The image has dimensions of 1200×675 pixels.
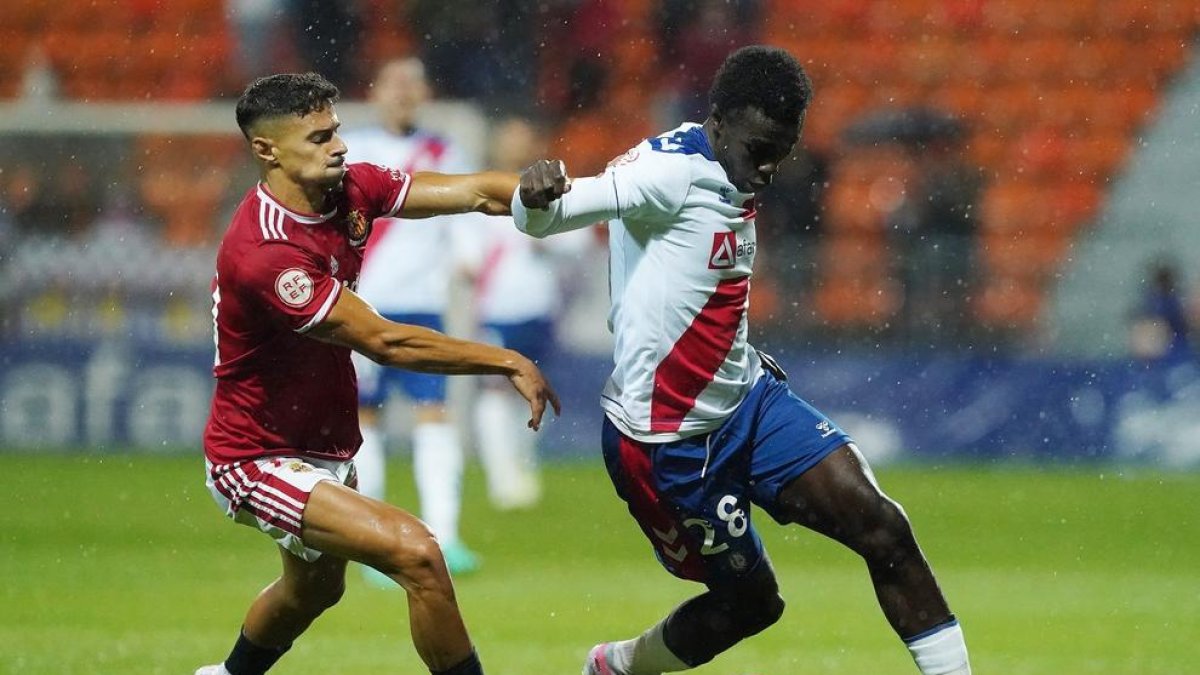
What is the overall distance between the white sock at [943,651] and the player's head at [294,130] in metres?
2.18

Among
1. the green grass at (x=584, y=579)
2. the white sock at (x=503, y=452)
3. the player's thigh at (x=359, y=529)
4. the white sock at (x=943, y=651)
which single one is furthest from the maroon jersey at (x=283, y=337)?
the white sock at (x=503, y=452)

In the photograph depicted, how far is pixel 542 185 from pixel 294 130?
0.89m

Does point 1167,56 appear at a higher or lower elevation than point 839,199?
higher

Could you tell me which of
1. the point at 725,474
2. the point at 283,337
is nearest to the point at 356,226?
the point at 283,337

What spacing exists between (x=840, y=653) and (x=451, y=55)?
1049cm

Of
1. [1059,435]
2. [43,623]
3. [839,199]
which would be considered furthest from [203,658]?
[839,199]

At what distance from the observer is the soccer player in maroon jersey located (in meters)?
5.14

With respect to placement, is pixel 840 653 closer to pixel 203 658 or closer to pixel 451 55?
pixel 203 658

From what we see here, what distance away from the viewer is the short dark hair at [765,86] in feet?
16.8

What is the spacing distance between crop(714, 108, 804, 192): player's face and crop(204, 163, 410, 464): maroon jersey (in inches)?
42.3

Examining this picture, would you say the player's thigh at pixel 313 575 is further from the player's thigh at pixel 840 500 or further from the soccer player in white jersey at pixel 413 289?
the soccer player in white jersey at pixel 413 289

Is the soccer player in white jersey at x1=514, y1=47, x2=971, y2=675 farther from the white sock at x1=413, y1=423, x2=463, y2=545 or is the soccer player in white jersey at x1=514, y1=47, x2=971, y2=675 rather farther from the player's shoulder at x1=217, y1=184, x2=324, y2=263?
the white sock at x1=413, y1=423, x2=463, y2=545

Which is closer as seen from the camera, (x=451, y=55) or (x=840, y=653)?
(x=840, y=653)

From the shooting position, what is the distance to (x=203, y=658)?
276 inches
